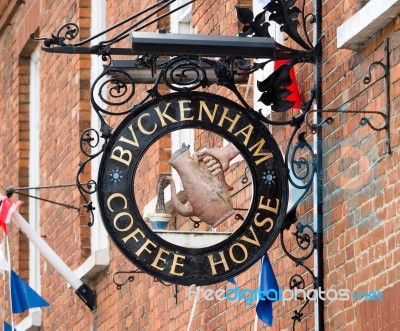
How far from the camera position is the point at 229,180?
1171 cm

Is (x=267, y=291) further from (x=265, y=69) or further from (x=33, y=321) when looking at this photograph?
(x=33, y=321)

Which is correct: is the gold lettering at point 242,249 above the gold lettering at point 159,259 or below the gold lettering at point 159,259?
above

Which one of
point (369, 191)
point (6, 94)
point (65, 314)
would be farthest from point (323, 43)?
point (6, 94)

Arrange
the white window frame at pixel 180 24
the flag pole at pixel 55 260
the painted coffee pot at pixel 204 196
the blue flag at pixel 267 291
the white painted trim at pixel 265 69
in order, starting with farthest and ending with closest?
the flag pole at pixel 55 260, the white window frame at pixel 180 24, the white painted trim at pixel 265 69, the blue flag at pixel 267 291, the painted coffee pot at pixel 204 196

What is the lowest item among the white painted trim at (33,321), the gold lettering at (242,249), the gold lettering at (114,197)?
the gold lettering at (242,249)

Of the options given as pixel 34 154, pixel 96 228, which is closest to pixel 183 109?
pixel 96 228

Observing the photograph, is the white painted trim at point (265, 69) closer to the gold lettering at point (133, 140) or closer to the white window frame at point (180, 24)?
the gold lettering at point (133, 140)

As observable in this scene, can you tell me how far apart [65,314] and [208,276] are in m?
7.41

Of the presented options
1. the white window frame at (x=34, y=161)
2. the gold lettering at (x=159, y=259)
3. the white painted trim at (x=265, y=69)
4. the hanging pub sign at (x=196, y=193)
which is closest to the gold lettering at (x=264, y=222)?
the hanging pub sign at (x=196, y=193)

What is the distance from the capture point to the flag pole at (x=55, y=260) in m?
14.7

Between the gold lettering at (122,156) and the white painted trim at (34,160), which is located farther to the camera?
the white painted trim at (34,160)

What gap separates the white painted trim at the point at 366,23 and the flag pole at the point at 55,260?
18.0 feet

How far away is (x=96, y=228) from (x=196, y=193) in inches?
246

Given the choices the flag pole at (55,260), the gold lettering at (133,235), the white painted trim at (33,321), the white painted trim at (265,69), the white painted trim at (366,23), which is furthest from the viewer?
the white painted trim at (33,321)
